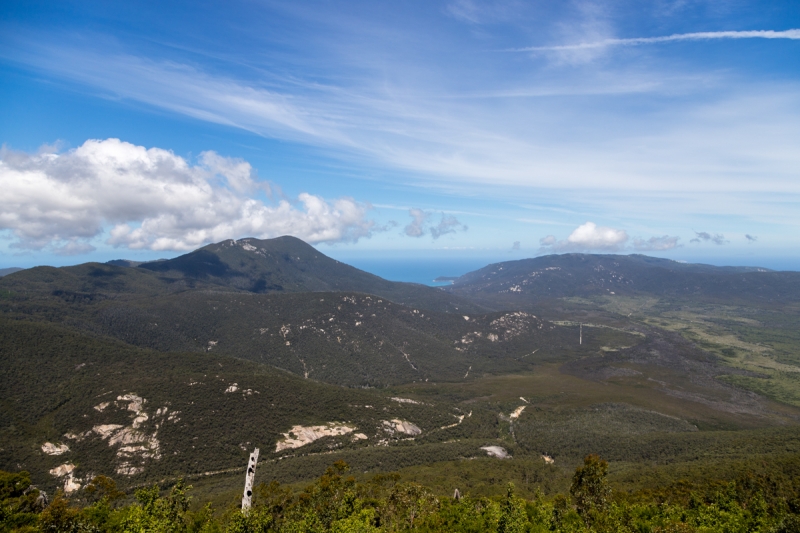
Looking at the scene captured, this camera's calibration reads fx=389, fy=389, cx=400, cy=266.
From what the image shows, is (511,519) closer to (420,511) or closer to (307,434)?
(420,511)

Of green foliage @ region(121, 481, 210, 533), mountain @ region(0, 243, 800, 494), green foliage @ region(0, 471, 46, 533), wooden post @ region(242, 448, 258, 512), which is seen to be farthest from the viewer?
mountain @ region(0, 243, 800, 494)

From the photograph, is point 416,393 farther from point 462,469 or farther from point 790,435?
point 790,435

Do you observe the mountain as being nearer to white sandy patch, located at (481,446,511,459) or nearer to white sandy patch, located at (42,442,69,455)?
white sandy patch, located at (42,442,69,455)

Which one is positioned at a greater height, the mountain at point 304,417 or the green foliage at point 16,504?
the green foliage at point 16,504

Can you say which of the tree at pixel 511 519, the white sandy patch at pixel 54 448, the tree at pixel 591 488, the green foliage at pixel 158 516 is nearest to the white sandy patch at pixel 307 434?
the white sandy patch at pixel 54 448

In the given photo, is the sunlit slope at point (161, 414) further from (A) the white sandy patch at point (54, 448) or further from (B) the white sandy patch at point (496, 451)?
(B) the white sandy patch at point (496, 451)

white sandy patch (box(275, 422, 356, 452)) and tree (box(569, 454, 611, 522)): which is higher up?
tree (box(569, 454, 611, 522))

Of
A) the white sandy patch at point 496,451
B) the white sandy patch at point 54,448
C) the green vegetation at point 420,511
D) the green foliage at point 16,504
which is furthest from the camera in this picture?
the white sandy patch at point 496,451

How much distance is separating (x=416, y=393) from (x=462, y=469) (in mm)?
71630

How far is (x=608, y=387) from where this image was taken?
166 m

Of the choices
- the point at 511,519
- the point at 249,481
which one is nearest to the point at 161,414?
the point at 249,481

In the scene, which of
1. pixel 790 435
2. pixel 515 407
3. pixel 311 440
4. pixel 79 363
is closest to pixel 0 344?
pixel 79 363

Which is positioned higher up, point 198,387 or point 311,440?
point 198,387

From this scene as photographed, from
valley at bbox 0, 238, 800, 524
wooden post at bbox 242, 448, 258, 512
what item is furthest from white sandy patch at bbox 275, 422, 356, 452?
wooden post at bbox 242, 448, 258, 512
